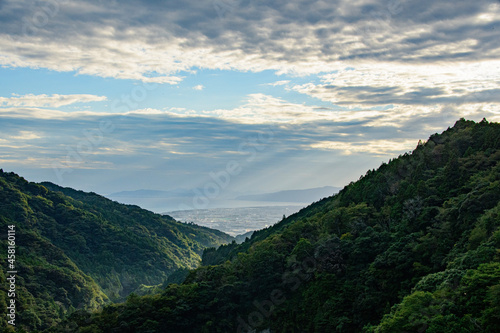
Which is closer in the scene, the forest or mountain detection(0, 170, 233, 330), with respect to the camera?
the forest

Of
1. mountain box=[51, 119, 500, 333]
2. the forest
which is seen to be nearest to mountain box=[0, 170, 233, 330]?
the forest

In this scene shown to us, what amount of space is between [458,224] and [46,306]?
7489cm

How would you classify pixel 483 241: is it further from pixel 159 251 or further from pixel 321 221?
pixel 159 251

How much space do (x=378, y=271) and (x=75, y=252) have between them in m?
108

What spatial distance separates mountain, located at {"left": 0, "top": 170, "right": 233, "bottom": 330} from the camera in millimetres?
86625

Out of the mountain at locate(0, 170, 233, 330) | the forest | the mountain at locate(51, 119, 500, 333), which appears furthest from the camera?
the mountain at locate(0, 170, 233, 330)

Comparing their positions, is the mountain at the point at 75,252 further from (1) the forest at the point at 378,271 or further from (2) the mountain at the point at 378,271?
(2) the mountain at the point at 378,271

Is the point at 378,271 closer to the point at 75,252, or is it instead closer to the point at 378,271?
the point at 378,271

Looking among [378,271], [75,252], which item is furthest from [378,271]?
[75,252]

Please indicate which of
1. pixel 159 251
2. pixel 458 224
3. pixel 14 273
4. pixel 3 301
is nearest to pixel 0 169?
pixel 159 251

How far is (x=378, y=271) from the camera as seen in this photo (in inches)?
Answer: 1630

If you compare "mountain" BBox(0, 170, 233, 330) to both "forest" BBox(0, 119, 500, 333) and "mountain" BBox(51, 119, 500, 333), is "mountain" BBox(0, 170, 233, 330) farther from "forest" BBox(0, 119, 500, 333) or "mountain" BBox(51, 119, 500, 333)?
"mountain" BBox(51, 119, 500, 333)

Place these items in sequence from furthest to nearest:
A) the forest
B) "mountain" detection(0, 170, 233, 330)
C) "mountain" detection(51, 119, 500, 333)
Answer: "mountain" detection(0, 170, 233, 330), "mountain" detection(51, 119, 500, 333), the forest

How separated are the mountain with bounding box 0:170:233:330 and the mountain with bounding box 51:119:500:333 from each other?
3395cm
